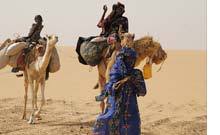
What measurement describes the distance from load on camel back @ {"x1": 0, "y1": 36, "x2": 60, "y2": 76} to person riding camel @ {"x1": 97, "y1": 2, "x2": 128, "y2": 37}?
153cm

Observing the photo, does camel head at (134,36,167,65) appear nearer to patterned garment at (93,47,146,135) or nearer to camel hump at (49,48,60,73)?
camel hump at (49,48,60,73)

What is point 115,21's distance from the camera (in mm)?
11367

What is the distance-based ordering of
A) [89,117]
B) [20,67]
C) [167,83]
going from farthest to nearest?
1. [167,83]
2. [89,117]
3. [20,67]

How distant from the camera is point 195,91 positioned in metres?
23.4

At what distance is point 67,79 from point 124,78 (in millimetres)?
21847

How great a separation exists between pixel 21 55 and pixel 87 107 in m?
4.32

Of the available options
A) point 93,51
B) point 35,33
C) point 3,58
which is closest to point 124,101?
point 93,51

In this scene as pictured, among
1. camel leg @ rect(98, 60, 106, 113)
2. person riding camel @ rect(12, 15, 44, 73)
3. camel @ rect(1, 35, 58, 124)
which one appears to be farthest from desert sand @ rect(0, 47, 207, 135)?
person riding camel @ rect(12, 15, 44, 73)

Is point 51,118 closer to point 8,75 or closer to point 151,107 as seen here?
point 151,107

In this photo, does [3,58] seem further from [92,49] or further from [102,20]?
[102,20]

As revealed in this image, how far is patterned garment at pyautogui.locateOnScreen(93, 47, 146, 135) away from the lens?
725 centimetres

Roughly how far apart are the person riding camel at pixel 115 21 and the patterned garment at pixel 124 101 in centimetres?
403

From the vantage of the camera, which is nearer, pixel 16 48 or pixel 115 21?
pixel 115 21
